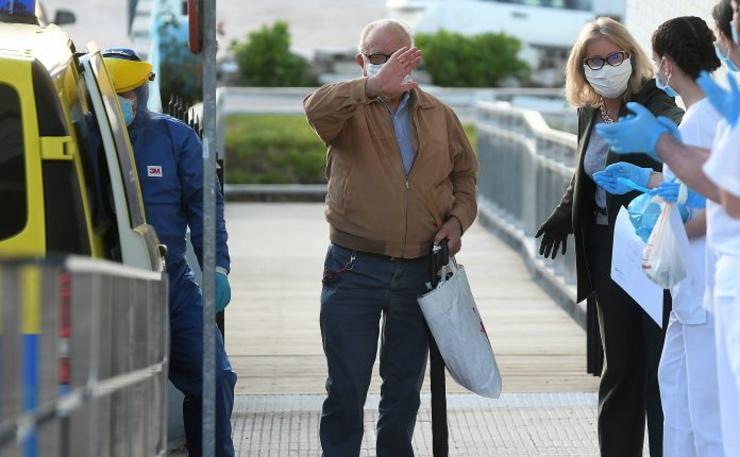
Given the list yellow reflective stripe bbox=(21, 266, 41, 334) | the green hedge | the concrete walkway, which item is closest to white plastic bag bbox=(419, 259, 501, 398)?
the concrete walkway

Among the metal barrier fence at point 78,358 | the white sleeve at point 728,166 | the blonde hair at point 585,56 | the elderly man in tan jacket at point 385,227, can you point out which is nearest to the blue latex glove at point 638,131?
the white sleeve at point 728,166

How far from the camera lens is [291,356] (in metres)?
9.62

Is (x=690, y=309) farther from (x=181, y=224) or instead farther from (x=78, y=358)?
(x=78, y=358)

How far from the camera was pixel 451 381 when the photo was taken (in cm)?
895

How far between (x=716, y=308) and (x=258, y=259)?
9739 mm

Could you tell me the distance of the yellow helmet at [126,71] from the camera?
20.2 feet

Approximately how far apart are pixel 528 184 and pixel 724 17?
27.5 feet

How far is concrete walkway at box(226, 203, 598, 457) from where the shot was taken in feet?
24.4

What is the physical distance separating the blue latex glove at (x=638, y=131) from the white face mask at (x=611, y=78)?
1.53 meters

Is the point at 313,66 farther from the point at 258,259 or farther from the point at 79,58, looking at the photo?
the point at 79,58

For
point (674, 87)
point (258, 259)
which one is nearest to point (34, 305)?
point (674, 87)

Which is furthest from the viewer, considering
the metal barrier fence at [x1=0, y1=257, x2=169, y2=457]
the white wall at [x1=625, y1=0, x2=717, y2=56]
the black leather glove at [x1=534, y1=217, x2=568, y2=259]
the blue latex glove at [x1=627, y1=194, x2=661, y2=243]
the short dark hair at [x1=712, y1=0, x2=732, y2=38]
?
the white wall at [x1=625, y1=0, x2=717, y2=56]

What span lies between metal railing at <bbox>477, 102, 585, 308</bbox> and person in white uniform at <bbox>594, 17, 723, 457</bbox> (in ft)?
16.7

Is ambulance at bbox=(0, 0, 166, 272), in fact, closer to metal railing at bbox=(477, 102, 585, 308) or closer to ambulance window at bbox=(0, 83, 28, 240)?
ambulance window at bbox=(0, 83, 28, 240)
